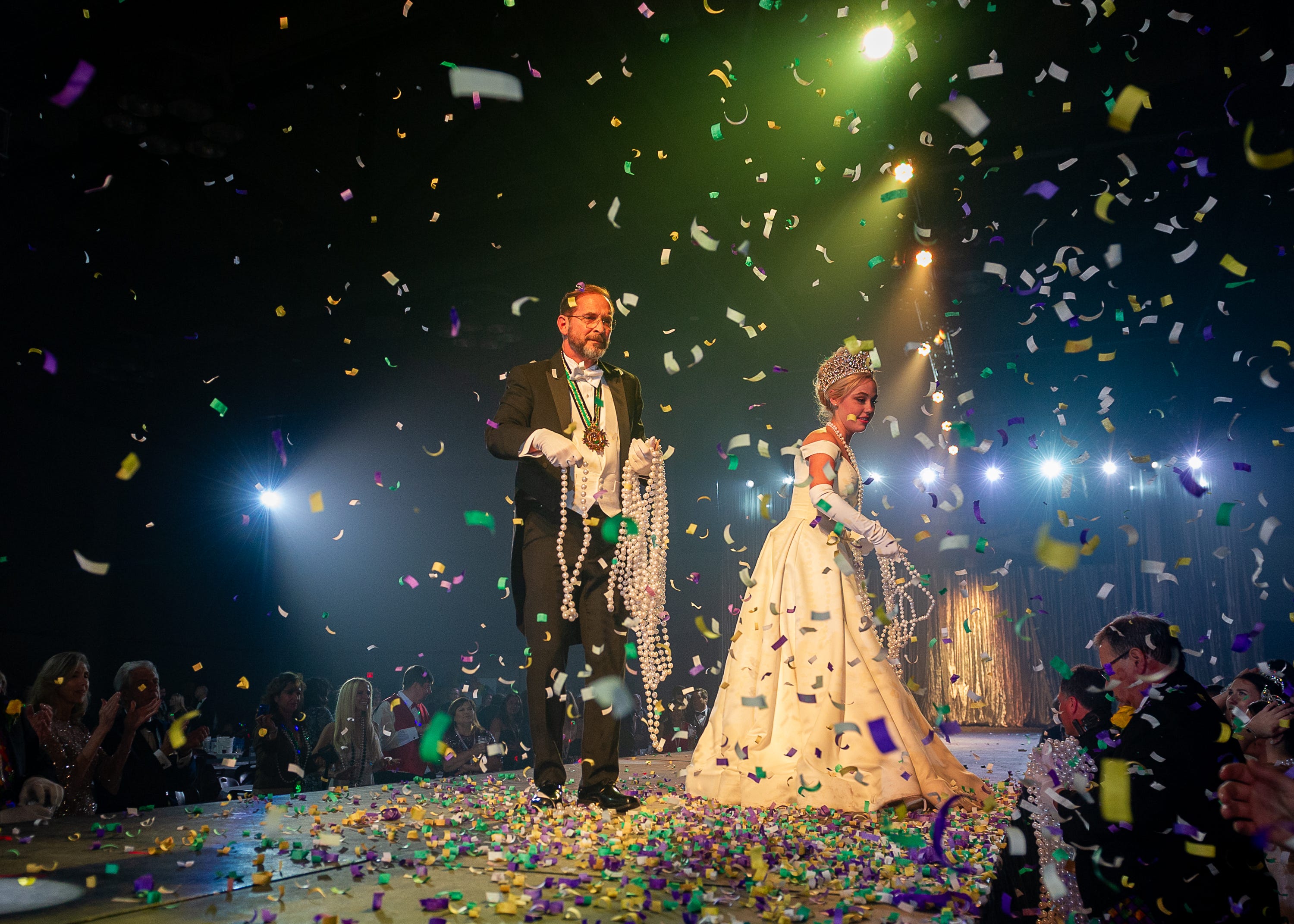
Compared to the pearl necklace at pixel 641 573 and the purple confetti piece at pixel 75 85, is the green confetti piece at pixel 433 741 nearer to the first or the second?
the pearl necklace at pixel 641 573

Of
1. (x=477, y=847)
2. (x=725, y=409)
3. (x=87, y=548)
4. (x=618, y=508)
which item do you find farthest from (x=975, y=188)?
(x=87, y=548)

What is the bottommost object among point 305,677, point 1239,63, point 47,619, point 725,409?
point 305,677

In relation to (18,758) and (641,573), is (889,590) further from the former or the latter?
(18,758)

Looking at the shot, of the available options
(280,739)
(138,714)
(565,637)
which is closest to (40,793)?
(138,714)

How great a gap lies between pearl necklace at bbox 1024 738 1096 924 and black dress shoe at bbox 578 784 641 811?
1.16 metres

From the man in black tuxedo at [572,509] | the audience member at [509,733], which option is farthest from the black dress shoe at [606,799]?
the audience member at [509,733]

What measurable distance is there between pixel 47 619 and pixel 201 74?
17.8ft

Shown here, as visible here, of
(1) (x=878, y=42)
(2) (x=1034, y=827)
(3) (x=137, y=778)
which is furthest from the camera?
(1) (x=878, y=42)

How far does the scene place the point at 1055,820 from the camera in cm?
244

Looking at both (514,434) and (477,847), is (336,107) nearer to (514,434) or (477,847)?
(514,434)

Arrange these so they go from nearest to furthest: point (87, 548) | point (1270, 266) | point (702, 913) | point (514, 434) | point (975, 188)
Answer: point (702, 913) → point (514, 434) → point (975, 188) → point (1270, 266) → point (87, 548)

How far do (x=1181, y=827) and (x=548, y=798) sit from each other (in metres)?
1.58

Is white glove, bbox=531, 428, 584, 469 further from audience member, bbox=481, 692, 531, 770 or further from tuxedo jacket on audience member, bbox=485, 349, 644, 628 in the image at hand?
audience member, bbox=481, 692, 531, 770

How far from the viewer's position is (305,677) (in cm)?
1058
